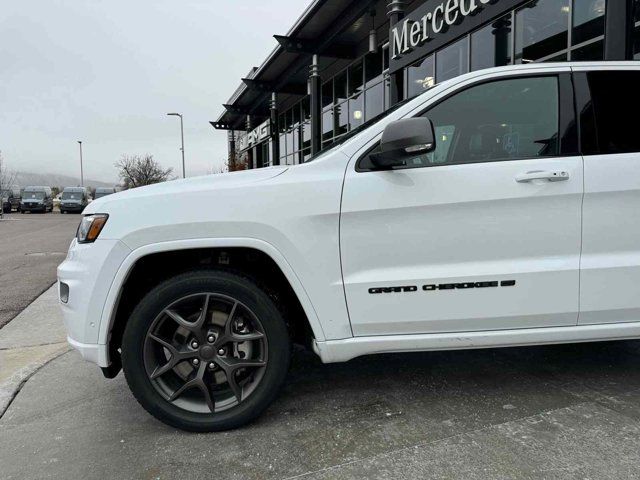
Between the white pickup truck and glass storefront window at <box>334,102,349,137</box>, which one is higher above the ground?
glass storefront window at <box>334,102,349,137</box>

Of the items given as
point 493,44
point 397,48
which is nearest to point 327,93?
point 397,48

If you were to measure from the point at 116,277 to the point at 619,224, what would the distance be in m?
2.65

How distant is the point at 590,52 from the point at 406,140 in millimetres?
6987

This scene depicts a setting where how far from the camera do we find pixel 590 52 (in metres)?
7.61

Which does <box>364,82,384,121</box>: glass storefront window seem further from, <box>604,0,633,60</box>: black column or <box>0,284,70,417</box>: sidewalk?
<box>0,284,70,417</box>: sidewalk

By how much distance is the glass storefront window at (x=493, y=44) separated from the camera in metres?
8.98

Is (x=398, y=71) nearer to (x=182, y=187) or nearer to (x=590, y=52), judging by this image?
(x=590, y=52)

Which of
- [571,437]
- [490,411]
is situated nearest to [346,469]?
[490,411]

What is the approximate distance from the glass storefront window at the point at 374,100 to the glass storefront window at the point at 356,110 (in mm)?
354

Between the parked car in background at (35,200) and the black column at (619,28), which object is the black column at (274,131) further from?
the parked car in background at (35,200)

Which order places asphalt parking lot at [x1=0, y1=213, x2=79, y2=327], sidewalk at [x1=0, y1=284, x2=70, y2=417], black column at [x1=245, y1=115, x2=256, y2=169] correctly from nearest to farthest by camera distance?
1. sidewalk at [x1=0, y1=284, x2=70, y2=417]
2. asphalt parking lot at [x1=0, y1=213, x2=79, y2=327]
3. black column at [x1=245, y1=115, x2=256, y2=169]

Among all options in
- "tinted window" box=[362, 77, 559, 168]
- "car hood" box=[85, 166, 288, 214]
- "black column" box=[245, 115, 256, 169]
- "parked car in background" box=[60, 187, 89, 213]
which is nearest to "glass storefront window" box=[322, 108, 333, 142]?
"black column" box=[245, 115, 256, 169]

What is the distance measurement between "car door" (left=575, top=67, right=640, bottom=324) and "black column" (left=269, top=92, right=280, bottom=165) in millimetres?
19714

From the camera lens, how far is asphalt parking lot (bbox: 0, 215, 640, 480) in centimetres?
226
